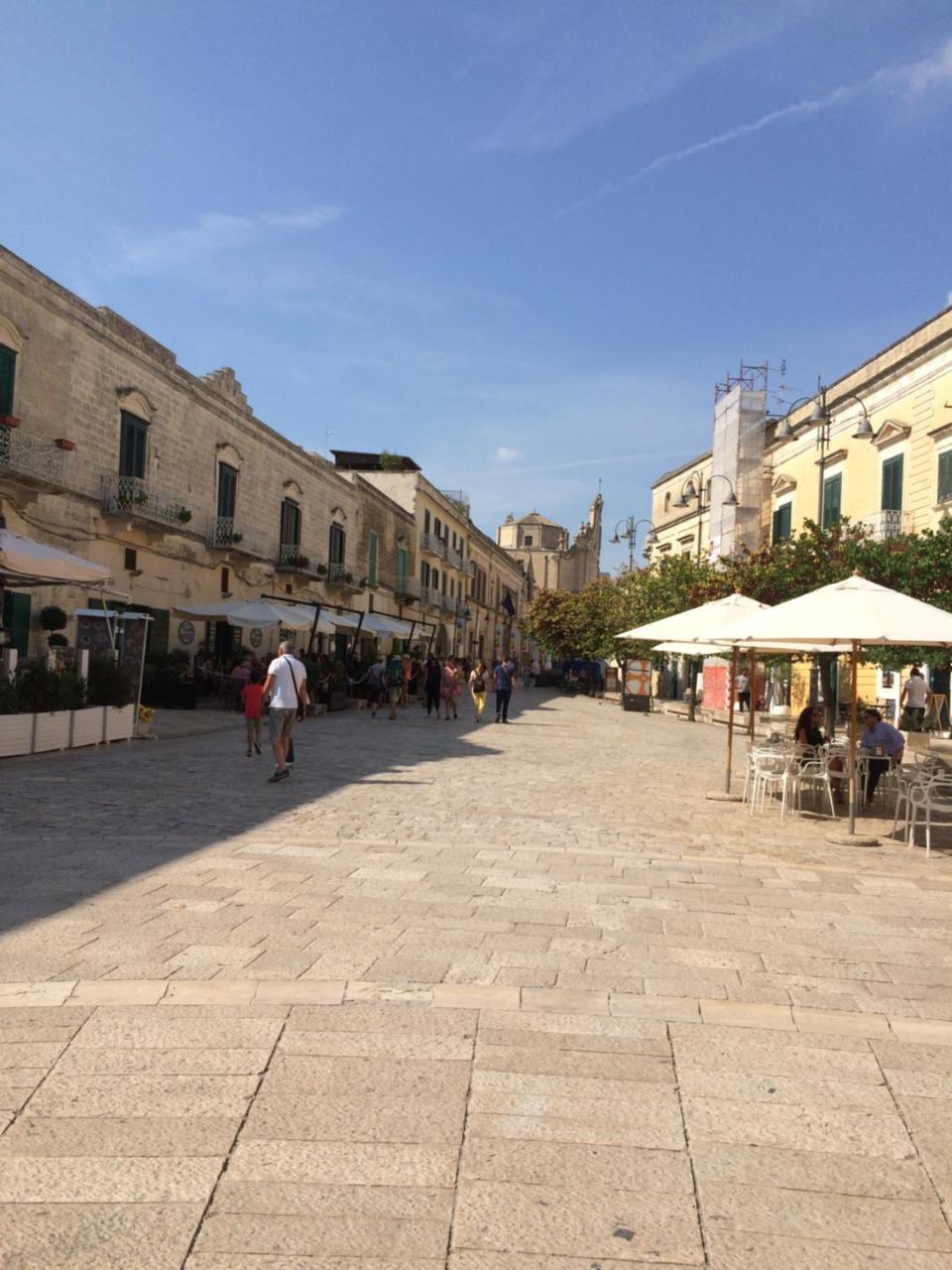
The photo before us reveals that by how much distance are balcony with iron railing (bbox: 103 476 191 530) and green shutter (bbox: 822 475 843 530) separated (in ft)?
58.0

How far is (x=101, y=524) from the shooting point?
19547 millimetres

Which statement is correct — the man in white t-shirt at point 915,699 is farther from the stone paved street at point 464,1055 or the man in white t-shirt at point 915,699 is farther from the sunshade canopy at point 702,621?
the stone paved street at point 464,1055

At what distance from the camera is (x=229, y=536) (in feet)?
80.4

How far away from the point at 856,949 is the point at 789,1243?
2.83 metres

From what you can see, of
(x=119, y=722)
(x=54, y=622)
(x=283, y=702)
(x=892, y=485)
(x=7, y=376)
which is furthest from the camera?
(x=892, y=485)

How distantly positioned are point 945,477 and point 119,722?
18594 mm

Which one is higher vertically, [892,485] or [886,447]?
[886,447]

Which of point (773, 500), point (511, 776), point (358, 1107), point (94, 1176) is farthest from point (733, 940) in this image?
point (773, 500)

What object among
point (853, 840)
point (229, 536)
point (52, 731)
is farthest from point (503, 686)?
point (853, 840)

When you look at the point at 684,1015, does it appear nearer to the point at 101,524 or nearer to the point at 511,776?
the point at 511,776

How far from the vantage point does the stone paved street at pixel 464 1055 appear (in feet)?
8.04

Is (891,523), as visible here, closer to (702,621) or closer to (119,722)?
(702,621)

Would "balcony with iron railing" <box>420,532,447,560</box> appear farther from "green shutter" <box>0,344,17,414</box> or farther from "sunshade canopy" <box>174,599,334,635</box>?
"green shutter" <box>0,344,17,414</box>

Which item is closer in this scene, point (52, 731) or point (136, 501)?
point (52, 731)
